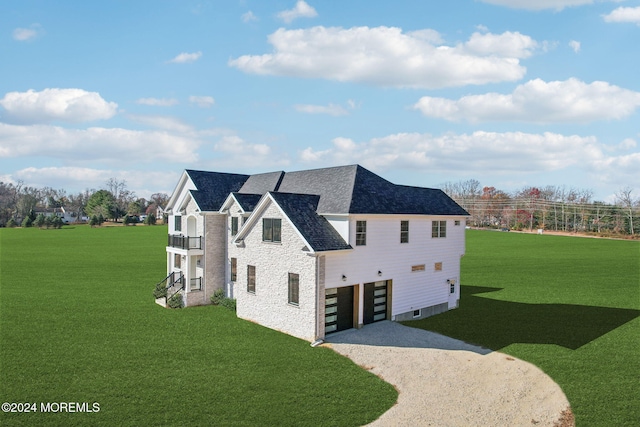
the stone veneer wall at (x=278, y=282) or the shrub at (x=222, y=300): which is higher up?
the stone veneer wall at (x=278, y=282)

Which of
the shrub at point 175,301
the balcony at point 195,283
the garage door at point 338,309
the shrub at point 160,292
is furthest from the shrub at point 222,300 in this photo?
the garage door at point 338,309

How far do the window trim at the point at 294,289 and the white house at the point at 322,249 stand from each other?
0.05 m

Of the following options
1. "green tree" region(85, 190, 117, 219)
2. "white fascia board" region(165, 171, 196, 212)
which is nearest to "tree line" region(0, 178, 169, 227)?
"green tree" region(85, 190, 117, 219)

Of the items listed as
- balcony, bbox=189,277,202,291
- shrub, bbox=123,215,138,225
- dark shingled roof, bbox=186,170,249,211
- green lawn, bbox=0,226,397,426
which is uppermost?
dark shingled roof, bbox=186,170,249,211

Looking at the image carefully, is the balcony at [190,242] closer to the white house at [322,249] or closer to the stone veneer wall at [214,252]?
the white house at [322,249]

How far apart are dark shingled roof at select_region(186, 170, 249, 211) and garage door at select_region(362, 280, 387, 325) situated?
13.4m

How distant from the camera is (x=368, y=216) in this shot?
906 inches

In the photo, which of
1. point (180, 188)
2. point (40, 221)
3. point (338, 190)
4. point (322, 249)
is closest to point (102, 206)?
point (40, 221)

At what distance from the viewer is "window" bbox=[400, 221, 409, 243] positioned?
25.2 metres

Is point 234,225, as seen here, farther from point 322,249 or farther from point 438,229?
point 438,229

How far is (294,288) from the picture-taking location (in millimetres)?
22172

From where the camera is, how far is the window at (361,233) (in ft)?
74.9

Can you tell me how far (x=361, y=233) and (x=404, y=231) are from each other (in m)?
3.76

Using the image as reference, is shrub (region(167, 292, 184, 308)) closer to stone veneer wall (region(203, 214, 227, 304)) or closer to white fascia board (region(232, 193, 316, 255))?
stone veneer wall (region(203, 214, 227, 304))
